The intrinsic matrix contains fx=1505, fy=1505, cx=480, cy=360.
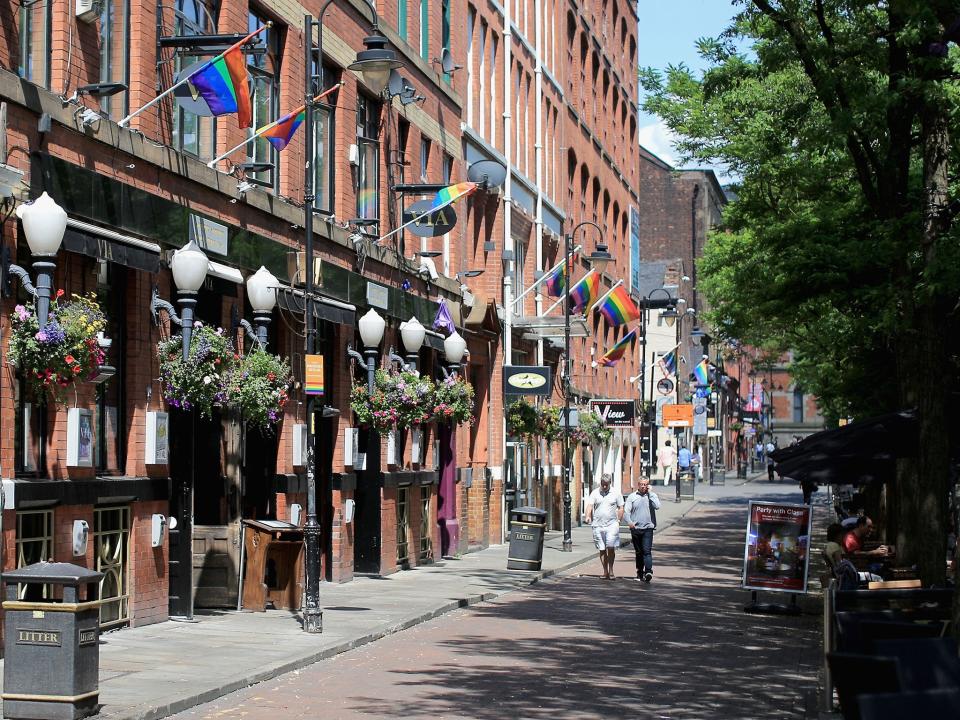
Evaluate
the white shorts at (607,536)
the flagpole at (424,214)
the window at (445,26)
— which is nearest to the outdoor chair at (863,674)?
the flagpole at (424,214)

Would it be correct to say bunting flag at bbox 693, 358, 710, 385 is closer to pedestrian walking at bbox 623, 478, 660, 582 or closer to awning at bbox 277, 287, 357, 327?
pedestrian walking at bbox 623, 478, 660, 582

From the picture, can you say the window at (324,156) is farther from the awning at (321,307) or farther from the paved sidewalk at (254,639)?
the paved sidewalk at (254,639)

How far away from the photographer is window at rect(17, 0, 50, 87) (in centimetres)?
1503

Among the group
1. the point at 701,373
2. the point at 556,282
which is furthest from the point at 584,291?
the point at 701,373

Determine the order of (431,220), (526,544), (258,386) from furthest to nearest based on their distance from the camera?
(526,544) < (431,220) < (258,386)

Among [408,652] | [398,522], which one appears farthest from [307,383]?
[398,522]

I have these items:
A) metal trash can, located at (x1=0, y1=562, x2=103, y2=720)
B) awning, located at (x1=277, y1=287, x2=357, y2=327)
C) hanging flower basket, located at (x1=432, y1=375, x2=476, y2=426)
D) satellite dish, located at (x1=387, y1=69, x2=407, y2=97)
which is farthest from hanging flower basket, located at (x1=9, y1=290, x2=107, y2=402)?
satellite dish, located at (x1=387, y1=69, x2=407, y2=97)

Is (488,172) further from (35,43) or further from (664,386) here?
(664,386)

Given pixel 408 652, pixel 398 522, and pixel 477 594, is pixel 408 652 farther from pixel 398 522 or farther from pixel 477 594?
pixel 398 522

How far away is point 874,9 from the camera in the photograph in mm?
22344

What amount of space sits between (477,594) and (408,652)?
6.79m

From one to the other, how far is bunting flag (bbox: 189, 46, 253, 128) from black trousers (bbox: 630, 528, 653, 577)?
41.7ft

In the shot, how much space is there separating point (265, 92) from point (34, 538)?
9014mm

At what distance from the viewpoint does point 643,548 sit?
26953mm
